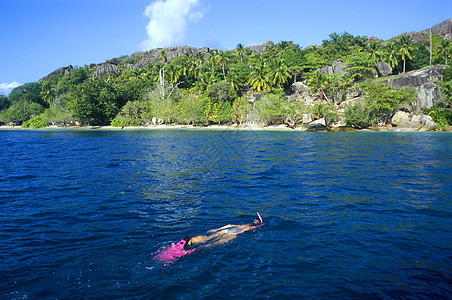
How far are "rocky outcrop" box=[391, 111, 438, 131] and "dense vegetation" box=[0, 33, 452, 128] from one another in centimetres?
244

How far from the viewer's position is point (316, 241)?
9398 millimetres

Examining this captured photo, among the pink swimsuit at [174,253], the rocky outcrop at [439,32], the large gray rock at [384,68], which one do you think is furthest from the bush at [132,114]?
the rocky outcrop at [439,32]

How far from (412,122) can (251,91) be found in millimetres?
53801

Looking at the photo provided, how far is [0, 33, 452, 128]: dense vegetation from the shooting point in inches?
2790

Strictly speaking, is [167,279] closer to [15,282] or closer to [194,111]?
[15,282]

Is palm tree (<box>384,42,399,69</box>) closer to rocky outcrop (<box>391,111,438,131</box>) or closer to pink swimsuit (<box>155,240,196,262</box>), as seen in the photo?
rocky outcrop (<box>391,111,438,131</box>)

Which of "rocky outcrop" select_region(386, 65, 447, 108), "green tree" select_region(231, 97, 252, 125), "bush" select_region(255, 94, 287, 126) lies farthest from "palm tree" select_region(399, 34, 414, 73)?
"green tree" select_region(231, 97, 252, 125)

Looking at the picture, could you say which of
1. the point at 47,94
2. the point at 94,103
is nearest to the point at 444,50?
the point at 94,103

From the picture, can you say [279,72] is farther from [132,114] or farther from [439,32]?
[439,32]

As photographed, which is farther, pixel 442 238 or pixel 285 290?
pixel 442 238

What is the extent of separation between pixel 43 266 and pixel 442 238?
11970 millimetres

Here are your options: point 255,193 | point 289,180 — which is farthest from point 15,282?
point 289,180

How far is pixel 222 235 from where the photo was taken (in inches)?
379

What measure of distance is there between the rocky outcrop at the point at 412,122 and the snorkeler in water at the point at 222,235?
207 feet
